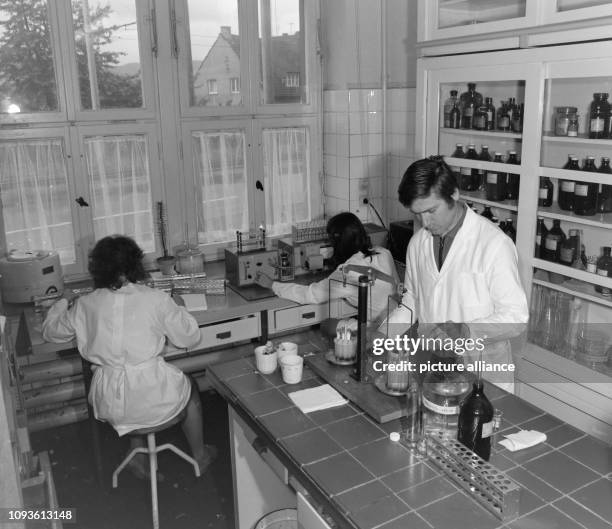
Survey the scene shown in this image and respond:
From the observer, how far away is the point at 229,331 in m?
3.30

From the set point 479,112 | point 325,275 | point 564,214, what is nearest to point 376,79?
point 479,112

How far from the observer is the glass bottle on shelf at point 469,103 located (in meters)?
3.21

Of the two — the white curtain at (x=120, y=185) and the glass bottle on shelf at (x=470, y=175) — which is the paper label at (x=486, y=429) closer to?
the glass bottle on shelf at (x=470, y=175)

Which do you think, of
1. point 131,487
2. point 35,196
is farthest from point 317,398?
point 35,196

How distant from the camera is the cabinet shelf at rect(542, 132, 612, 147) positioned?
8.46ft

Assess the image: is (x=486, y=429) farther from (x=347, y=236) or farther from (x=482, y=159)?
(x=482, y=159)

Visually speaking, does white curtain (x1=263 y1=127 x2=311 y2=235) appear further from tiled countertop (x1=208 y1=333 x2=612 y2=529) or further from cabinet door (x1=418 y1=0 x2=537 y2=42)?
tiled countertop (x1=208 y1=333 x2=612 y2=529)

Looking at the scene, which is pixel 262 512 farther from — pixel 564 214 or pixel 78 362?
pixel 564 214

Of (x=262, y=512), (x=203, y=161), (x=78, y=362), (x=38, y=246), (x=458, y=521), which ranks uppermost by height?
(x=203, y=161)

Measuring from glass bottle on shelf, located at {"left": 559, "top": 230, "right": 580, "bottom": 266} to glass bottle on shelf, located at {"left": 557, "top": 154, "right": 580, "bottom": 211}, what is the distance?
0.50ft

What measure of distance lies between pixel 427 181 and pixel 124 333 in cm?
139

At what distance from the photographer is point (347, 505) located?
1.49 m

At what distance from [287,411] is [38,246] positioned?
2.22 m

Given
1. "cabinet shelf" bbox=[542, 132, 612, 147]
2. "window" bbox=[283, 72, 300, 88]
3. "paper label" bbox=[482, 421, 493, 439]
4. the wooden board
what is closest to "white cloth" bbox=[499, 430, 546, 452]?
"paper label" bbox=[482, 421, 493, 439]
